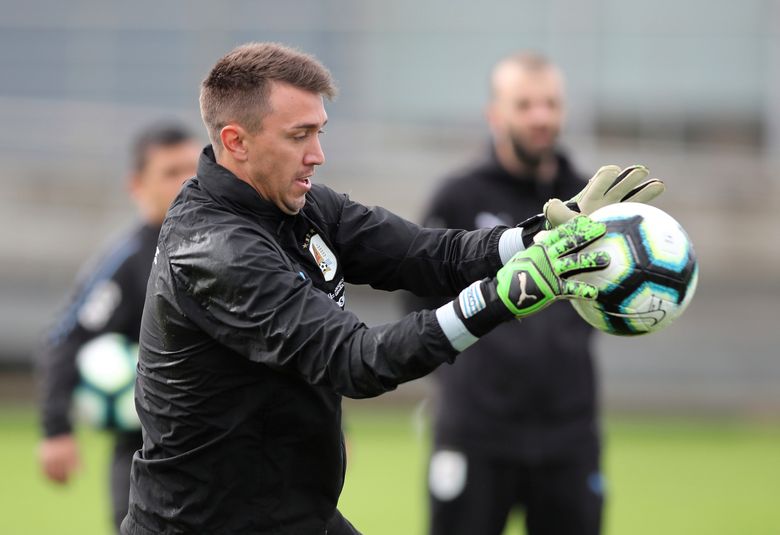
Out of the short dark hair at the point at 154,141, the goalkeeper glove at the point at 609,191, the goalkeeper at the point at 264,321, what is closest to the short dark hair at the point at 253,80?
the goalkeeper at the point at 264,321

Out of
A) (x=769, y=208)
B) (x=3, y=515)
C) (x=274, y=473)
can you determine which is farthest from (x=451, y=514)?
(x=769, y=208)

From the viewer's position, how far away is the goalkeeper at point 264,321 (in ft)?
11.5

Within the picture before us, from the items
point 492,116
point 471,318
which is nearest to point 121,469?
point 492,116

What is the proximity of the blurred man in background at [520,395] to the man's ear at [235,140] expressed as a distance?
102 inches

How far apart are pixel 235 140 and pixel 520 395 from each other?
2.72m

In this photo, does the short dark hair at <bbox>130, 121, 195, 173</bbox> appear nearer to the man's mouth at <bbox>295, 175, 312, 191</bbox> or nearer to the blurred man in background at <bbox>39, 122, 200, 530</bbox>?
the blurred man in background at <bbox>39, 122, 200, 530</bbox>

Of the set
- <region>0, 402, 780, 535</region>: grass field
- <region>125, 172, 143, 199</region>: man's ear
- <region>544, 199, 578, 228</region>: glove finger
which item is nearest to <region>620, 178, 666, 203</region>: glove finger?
<region>544, 199, 578, 228</region>: glove finger

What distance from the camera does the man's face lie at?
385cm

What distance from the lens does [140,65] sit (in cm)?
2205

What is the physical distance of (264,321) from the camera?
3.56m

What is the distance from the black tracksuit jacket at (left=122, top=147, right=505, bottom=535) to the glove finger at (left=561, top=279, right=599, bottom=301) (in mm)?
367

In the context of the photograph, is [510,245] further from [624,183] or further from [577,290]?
[577,290]

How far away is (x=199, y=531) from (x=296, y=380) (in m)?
0.55

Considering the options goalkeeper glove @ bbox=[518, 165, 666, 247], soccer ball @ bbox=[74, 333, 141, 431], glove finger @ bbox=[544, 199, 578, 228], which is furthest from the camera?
soccer ball @ bbox=[74, 333, 141, 431]
